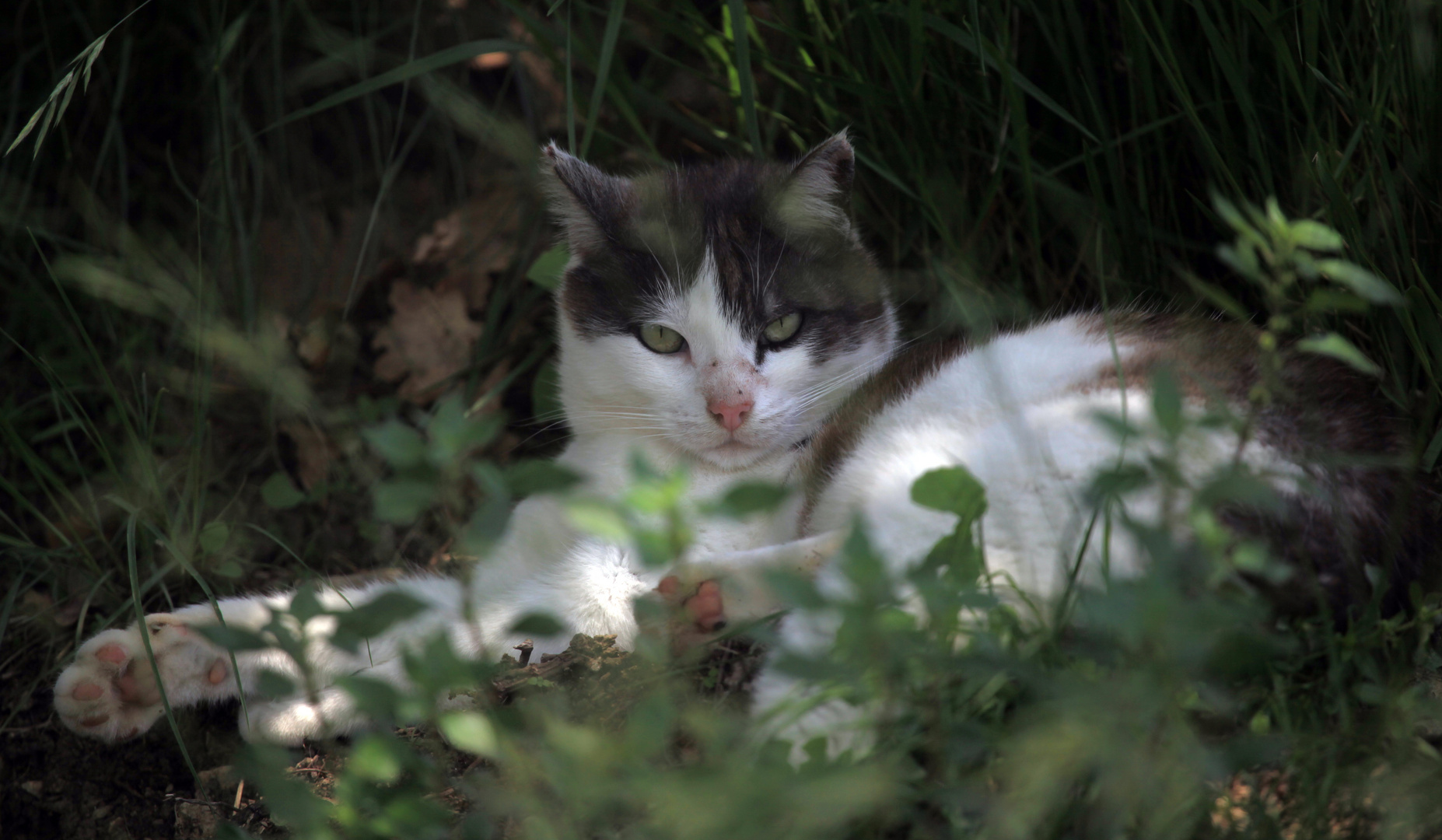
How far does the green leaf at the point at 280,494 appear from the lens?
8.65 feet

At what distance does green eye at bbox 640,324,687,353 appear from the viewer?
2.14m

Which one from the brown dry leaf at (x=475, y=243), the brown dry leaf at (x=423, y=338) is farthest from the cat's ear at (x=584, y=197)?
the brown dry leaf at (x=423, y=338)

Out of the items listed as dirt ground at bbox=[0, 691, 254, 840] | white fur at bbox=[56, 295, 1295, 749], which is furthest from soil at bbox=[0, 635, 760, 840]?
white fur at bbox=[56, 295, 1295, 749]

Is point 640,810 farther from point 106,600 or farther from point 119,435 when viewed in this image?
point 119,435

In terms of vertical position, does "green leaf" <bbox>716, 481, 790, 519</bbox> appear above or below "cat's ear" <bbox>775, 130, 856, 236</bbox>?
above

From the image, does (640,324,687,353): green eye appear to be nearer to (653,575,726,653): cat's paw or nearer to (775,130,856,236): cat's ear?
(775,130,856,236): cat's ear

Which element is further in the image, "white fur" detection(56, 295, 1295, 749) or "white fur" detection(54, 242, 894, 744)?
"white fur" detection(54, 242, 894, 744)

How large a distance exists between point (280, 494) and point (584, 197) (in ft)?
4.17

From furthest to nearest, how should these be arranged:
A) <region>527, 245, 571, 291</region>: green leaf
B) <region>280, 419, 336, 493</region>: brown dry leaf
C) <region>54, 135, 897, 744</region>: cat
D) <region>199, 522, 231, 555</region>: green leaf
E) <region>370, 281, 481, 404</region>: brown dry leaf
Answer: <region>370, 281, 481, 404</region>: brown dry leaf < <region>280, 419, 336, 493</region>: brown dry leaf < <region>527, 245, 571, 291</region>: green leaf < <region>199, 522, 231, 555</region>: green leaf < <region>54, 135, 897, 744</region>: cat

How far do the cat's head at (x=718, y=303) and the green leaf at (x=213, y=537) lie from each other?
939 mm

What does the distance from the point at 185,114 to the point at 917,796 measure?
136 inches

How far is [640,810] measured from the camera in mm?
1323

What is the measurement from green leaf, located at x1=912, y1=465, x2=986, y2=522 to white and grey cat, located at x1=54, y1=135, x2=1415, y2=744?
0.56ft

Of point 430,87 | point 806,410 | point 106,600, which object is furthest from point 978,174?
point 106,600
